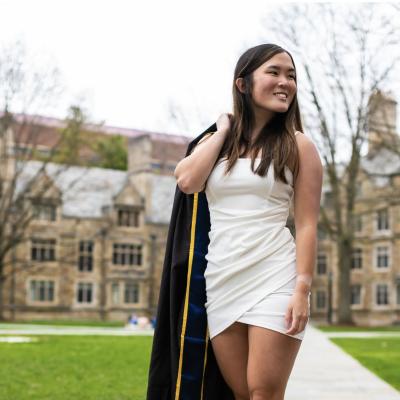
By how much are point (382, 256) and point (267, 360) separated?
52.3 m

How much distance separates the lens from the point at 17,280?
48688mm

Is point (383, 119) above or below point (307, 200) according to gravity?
above

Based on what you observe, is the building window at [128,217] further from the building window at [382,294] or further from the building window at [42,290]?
the building window at [382,294]

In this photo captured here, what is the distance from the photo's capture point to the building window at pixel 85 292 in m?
50.7

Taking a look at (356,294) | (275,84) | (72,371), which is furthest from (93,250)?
(275,84)

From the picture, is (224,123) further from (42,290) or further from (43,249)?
(43,249)

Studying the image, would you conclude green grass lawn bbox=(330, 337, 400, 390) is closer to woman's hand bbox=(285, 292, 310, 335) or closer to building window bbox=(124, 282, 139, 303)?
woman's hand bbox=(285, 292, 310, 335)

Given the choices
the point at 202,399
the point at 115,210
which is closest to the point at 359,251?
the point at 115,210

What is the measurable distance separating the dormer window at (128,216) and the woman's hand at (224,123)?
49453 millimetres

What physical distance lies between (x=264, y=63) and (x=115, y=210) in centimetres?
4952

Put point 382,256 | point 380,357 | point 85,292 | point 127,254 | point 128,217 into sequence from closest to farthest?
point 380,357 → point 85,292 → point 127,254 → point 128,217 → point 382,256

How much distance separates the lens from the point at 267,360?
10.5 feet

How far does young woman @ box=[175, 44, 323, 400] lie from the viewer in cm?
324

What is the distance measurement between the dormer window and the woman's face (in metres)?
49.6
